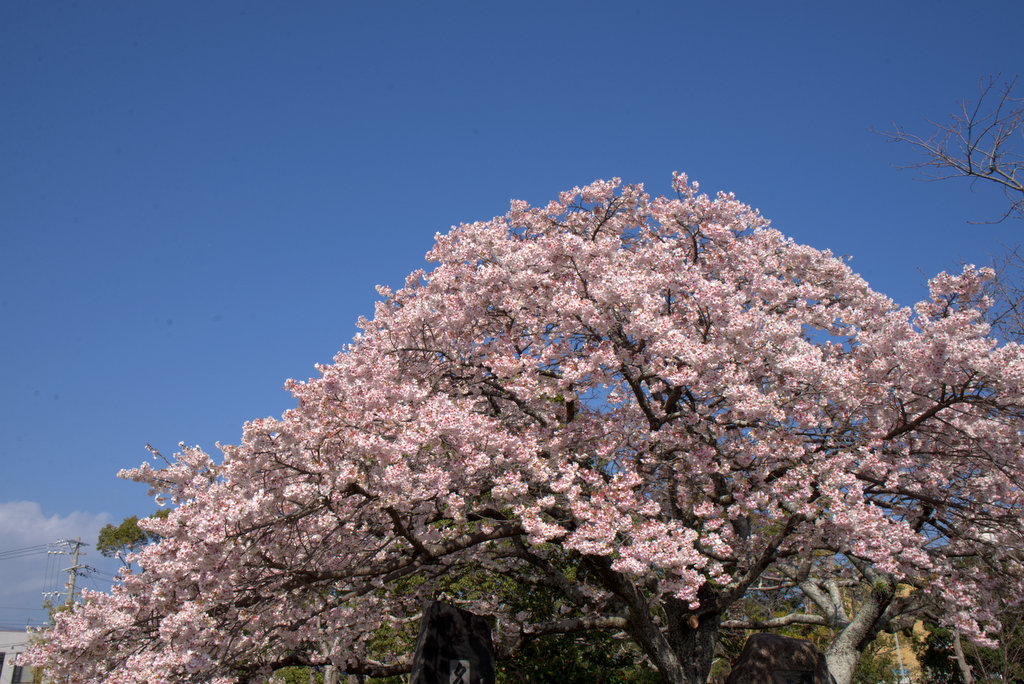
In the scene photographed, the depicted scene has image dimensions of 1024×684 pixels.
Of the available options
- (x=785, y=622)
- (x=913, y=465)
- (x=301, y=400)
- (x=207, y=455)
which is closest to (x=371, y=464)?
(x=301, y=400)

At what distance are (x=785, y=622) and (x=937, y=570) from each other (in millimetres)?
3782

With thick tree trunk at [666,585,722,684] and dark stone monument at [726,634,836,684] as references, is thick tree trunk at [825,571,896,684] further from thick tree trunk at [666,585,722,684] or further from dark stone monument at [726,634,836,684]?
thick tree trunk at [666,585,722,684]

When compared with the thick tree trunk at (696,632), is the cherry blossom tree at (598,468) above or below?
above

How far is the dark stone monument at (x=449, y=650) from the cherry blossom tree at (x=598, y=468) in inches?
28.8

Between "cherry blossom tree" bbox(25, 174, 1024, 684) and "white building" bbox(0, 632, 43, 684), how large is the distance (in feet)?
135

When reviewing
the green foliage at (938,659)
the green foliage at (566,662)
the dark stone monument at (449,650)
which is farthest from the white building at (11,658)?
the green foliage at (938,659)

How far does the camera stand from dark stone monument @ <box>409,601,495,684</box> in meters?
7.88

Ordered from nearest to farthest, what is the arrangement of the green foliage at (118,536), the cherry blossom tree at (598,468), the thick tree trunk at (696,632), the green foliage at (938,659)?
the cherry blossom tree at (598,468), the thick tree trunk at (696,632), the green foliage at (938,659), the green foliage at (118,536)

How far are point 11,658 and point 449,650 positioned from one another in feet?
144

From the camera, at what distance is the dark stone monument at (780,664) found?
9.58 meters

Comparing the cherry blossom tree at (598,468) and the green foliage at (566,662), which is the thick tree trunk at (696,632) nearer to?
the cherry blossom tree at (598,468)

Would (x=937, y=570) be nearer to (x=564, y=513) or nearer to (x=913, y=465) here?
(x=913, y=465)

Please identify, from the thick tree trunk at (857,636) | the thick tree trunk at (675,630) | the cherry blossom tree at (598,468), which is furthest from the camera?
the thick tree trunk at (857,636)

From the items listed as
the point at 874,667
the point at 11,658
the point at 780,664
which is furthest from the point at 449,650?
the point at 11,658
